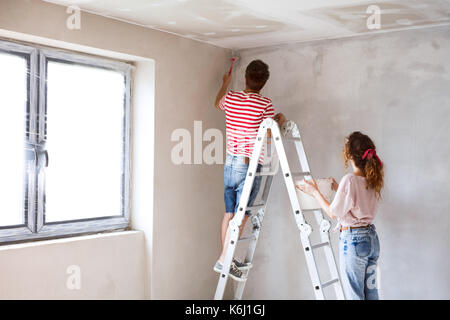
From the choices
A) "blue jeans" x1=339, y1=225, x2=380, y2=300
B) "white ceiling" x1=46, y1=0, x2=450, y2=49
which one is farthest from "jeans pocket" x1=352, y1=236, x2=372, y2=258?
"white ceiling" x1=46, y1=0, x2=450, y2=49

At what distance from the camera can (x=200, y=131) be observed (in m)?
4.28

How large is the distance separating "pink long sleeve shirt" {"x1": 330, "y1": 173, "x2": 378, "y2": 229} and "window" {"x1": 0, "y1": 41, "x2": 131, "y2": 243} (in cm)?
175

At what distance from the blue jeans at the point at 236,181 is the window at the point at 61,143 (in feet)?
2.70

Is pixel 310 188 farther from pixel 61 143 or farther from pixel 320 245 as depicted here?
pixel 61 143

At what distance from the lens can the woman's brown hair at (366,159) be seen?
302cm

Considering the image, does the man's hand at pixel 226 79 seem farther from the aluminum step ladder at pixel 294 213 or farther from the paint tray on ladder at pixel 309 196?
the paint tray on ladder at pixel 309 196

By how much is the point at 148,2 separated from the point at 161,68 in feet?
2.66

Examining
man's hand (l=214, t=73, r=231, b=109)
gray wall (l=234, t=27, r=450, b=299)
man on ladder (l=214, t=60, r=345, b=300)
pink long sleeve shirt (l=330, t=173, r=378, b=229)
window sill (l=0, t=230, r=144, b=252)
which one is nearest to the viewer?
pink long sleeve shirt (l=330, t=173, r=378, b=229)

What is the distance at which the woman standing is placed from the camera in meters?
3.02

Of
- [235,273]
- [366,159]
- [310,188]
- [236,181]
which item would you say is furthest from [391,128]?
[235,273]

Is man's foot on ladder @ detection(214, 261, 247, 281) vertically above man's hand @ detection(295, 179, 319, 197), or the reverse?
man's hand @ detection(295, 179, 319, 197)

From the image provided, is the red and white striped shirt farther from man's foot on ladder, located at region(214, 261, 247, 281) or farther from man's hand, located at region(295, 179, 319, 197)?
man's foot on ladder, located at region(214, 261, 247, 281)

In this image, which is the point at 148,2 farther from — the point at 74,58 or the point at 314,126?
the point at 314,126

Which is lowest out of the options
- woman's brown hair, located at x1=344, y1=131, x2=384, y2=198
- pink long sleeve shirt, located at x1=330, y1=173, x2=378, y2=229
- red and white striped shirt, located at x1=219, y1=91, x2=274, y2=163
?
pink long sleeve shirt, located at x1=330, y1=173, x2=378, y2=229
